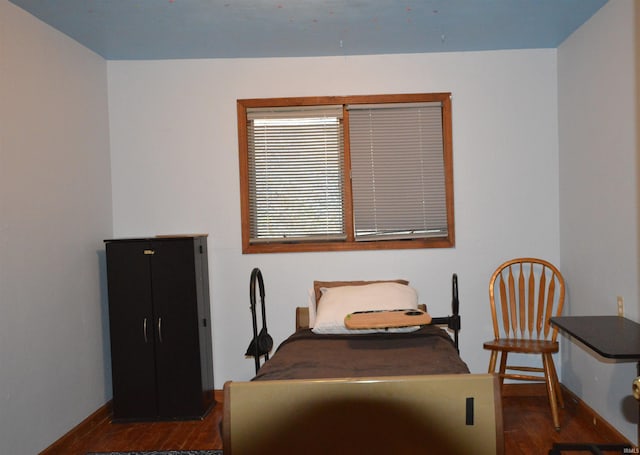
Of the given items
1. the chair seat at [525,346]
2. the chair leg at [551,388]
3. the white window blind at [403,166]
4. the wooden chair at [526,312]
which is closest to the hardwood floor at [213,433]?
the chair leg at [551,388]

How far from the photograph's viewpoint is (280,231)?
4.82m

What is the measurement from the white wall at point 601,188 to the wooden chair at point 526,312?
0.16 m

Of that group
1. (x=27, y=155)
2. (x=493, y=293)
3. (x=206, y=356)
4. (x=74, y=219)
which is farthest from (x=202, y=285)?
(x=493, y=293)

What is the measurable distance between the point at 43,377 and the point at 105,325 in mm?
919

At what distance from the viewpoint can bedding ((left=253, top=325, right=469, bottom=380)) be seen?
3008 mm

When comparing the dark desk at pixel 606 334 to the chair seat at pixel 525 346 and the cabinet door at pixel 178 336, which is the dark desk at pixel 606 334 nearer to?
the chair seat at pixel 525 346

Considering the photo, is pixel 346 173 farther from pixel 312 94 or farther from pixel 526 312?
pixel 526 312

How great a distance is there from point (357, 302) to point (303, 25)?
1.80 metres

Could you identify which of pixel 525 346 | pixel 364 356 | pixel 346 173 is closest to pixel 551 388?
pixel 525 346

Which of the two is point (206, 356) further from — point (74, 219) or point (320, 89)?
point (320, 89)

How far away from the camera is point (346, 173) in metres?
4.77

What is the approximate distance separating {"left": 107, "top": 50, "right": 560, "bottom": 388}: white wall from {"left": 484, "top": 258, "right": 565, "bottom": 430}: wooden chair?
0.14 metres

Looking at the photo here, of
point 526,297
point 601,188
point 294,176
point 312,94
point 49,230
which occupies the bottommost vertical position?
point 526,297

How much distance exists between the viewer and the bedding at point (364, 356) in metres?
3.01
